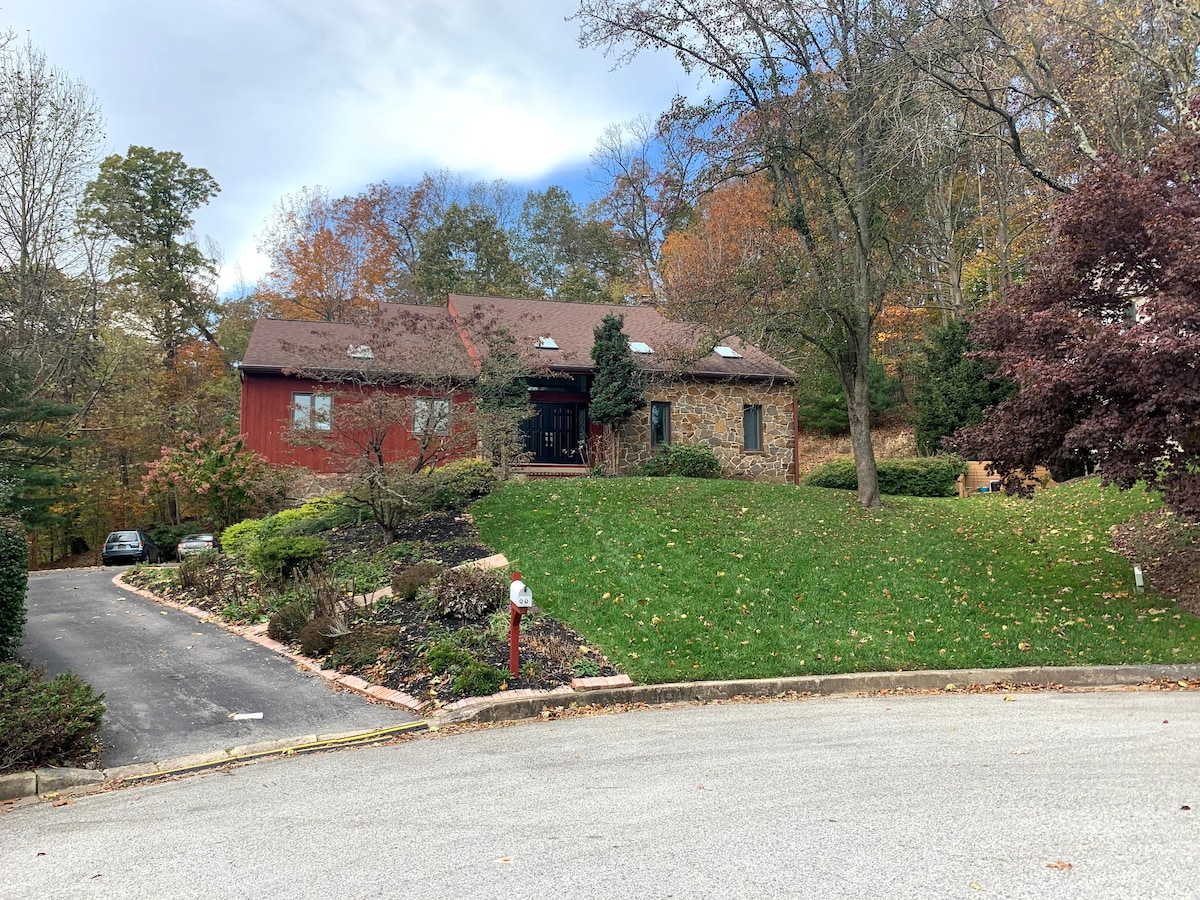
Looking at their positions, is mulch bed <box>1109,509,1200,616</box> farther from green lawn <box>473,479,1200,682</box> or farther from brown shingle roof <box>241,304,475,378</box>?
brown shingle roof <box>241,304,475,378</box>

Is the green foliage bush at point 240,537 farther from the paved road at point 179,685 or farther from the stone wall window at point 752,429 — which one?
the stone wall window at point 752,429

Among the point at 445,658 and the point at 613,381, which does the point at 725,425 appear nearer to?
the point at 613,381

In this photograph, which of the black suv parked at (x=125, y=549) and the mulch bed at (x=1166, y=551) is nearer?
the mulch bed at (x=1166, y=551)

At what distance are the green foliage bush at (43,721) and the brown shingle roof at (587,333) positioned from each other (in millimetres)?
13435

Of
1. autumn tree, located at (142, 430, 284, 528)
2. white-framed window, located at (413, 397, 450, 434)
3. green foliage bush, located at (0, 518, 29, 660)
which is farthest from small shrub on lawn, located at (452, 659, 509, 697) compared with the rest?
autumn tree, located at (142, 430, 284, 528)

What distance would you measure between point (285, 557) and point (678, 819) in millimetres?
8805

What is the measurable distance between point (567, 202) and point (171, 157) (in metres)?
18.8

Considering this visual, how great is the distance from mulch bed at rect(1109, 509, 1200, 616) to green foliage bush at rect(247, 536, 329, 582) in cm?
1141

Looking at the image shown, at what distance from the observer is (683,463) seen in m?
18.9

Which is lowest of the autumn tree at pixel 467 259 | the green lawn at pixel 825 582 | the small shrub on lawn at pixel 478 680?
the small shrub on lawn at pixel 478 680

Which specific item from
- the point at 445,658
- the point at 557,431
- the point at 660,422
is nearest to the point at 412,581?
the point at 445,658

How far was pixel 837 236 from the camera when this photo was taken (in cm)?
1532

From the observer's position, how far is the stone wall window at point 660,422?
21484mm

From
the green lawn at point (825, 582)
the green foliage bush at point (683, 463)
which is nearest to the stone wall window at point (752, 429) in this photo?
the green foliage bush at point (683, 463)
